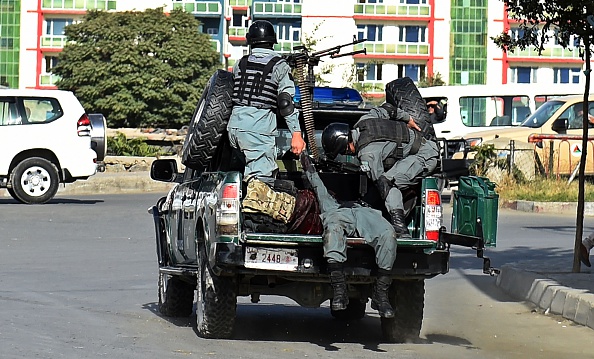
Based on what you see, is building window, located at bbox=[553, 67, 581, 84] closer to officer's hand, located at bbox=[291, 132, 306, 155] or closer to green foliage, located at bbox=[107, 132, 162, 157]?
green foliage, located at bbox=[107, 132, 162, 157]

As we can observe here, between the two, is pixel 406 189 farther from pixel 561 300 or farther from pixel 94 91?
pixel 94 91

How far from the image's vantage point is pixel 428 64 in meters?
84.3

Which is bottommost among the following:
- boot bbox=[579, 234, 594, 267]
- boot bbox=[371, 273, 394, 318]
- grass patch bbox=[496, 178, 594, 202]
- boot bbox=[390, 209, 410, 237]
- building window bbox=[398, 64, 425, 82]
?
boot bbox=[371, 273, 394, 318]

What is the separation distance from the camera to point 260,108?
29.9ft

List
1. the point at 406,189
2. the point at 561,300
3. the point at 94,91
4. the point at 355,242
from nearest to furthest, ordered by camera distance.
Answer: the point at 355,242 → the point at 406,189 → the point at 561,300 → the point at 94,91

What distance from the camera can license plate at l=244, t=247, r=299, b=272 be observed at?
8156 mm

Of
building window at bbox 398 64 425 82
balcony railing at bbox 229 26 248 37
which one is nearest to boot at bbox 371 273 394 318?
building window at bbox 398 64 425 82

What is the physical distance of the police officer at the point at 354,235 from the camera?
8.05 meters

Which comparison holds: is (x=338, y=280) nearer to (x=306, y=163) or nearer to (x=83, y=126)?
(x=306, y=163)

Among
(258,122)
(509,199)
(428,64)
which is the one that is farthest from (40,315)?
(428,64)

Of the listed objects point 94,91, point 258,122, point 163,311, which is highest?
point 94,91

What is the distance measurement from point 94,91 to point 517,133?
4338 cm

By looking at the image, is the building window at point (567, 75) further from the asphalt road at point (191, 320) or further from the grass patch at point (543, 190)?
the asphalt road at point (191, 320)

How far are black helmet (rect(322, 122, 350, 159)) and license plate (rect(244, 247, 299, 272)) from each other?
1271 millimetres
